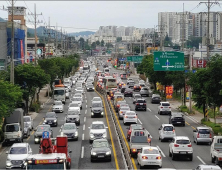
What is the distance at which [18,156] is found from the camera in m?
33.2

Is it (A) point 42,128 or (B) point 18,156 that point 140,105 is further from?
(B) point 18,156

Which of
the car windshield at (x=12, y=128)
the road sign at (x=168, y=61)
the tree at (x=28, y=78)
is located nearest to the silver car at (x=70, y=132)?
the car windshield at (x=12, y=128)

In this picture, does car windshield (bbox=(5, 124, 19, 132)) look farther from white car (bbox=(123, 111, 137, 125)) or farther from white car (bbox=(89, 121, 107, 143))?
white car (bbox=(123, 111, 137, 125))

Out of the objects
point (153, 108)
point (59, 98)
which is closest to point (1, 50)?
point (59, 98)

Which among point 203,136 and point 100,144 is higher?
point 100,144

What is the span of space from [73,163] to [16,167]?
3.65 m

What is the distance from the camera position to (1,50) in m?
96.4

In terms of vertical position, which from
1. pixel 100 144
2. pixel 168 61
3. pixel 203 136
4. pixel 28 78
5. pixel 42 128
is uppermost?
pixel 168 61

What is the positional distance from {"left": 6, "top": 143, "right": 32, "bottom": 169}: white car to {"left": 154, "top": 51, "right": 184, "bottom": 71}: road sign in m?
38.1

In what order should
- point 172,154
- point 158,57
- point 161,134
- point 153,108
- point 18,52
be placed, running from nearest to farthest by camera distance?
point 172,154 → point 161,134 → point 158,57 → point 153,108 → point 18,52

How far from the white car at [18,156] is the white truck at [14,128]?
9.89 m

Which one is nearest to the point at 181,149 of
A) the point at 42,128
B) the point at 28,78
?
the point at 42,128

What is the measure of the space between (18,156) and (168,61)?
130ft

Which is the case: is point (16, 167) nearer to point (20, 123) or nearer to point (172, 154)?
point (172, 154)
